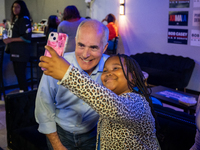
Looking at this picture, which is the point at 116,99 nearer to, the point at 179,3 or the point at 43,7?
the point at 179,3

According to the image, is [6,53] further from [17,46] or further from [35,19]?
[35,19]

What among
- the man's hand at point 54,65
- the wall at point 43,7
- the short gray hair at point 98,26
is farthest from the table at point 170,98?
the wall at point 43,7

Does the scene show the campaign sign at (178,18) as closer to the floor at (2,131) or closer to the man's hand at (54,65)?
the floor at (2,131)

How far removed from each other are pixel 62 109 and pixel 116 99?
0.70m

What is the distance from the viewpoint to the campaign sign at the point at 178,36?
5514 mm

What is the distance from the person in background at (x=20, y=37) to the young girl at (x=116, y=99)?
10.6 feet

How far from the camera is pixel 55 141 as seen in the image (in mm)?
1333

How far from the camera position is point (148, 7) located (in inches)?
247

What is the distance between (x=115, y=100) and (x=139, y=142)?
266 millimetres

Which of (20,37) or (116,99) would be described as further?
(20,37)

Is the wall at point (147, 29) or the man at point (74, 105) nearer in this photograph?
the man at point (74, 105)

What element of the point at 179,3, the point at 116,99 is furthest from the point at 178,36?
the point at 116,99

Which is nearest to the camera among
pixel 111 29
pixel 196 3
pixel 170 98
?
pixel 170 98

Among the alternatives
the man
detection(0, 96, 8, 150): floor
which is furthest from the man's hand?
detection(0, 96, 8, 150): floor
